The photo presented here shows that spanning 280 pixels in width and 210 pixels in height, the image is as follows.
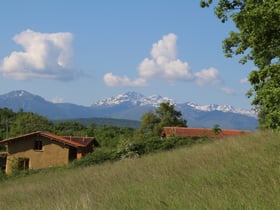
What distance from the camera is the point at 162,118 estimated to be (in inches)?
3132

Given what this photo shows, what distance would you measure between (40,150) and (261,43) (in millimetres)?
43657

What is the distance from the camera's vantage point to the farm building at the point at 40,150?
172ft

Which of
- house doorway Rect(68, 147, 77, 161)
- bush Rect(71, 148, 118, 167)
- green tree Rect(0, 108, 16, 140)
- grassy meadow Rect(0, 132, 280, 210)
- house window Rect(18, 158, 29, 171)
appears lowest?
house window Rect(18, 158, 29, 171)

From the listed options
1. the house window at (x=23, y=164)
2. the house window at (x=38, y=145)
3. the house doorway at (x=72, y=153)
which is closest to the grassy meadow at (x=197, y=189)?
the house window at (x=23, y=164)

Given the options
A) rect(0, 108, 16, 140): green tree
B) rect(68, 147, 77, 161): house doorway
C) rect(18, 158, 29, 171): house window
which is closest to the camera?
rect(18, 158, 29, 171): house window

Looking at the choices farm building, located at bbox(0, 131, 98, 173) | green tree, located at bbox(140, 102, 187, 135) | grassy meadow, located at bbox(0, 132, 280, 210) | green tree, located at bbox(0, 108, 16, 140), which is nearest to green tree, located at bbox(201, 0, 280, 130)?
grassy meadow, located at bbox(0, 132, 280, 210)

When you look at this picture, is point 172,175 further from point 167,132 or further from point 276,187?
point 167,132

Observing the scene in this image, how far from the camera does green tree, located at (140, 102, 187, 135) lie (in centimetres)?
7794

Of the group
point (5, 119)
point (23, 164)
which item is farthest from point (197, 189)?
point (5, 119)

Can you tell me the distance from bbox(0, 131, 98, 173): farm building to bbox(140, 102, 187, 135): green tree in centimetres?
2578

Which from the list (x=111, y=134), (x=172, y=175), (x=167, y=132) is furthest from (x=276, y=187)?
(x=111, y=134)

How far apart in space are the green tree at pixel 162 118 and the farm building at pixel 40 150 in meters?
25.8

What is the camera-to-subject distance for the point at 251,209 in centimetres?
551

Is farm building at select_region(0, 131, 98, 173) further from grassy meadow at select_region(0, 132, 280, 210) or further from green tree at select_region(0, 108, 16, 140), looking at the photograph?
green tree at select_region(0, 108, 16, 140)
